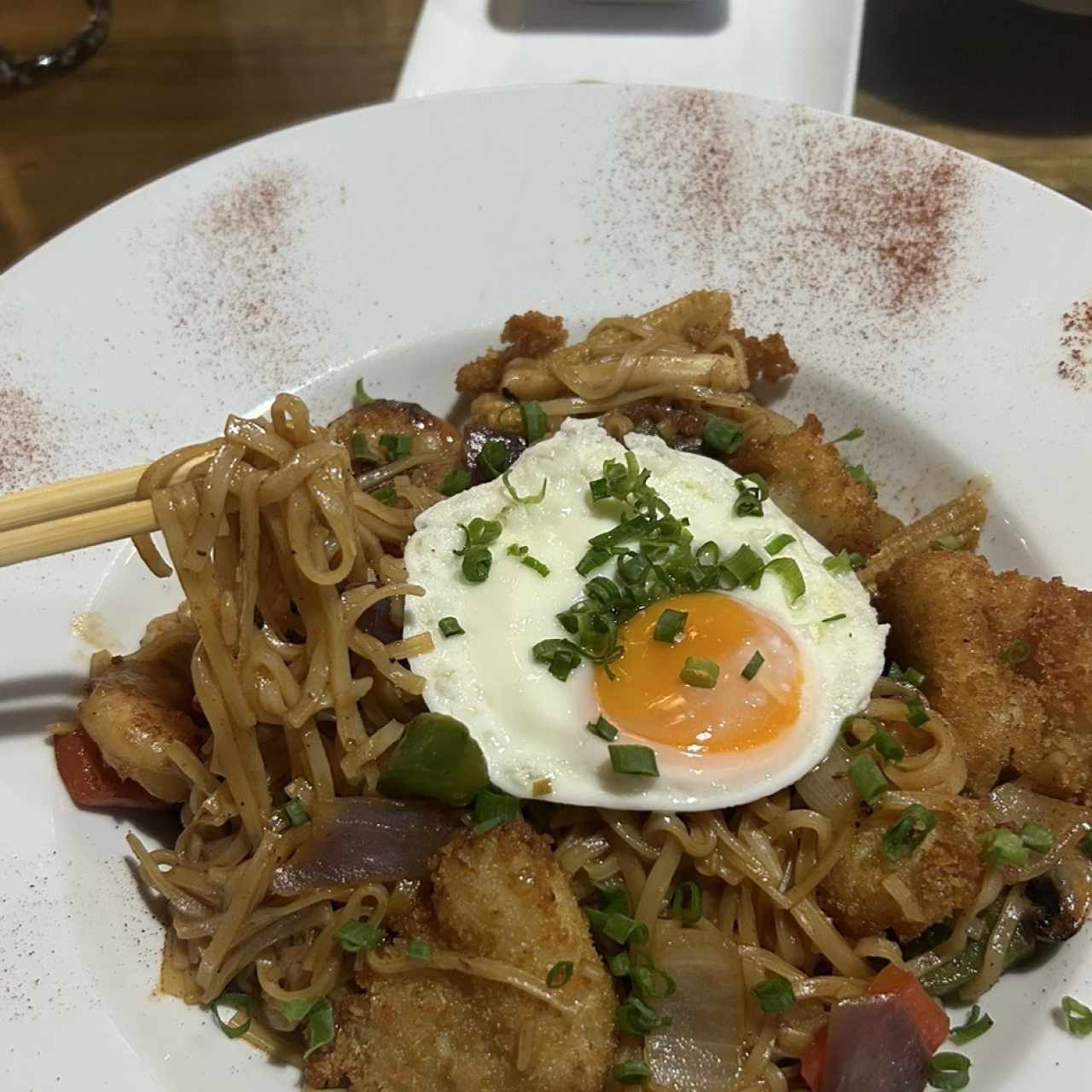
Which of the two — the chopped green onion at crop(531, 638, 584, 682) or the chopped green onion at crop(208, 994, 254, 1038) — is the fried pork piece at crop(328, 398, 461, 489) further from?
the chopped green onion at crop(208, 994, 254, 1038)

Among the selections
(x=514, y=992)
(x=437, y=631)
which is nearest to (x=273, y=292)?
(x=437, y=631)

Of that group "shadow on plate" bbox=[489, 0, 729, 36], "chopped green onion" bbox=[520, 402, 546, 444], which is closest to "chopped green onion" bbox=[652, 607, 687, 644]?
"chopped green onion" bbox=[520, 402, 546, 444]

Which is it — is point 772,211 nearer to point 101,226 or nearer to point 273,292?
point 273,292

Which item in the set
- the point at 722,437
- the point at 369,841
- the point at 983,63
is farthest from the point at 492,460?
the point at 983,63

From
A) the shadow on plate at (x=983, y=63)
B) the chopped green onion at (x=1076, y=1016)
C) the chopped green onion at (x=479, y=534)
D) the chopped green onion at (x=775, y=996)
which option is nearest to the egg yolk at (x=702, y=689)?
the chopped green onion at (x=479, y=534)

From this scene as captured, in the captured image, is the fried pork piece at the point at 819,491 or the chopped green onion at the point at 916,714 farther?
the fried pork piece at the point at 819,491

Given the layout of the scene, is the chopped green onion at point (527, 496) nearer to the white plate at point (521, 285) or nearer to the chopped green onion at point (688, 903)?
the white plate at point (521, 285)

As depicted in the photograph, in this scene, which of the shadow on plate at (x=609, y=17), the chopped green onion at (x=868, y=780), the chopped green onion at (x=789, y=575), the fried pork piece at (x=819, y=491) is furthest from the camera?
the shadow on plate at (x=609, y=17)
